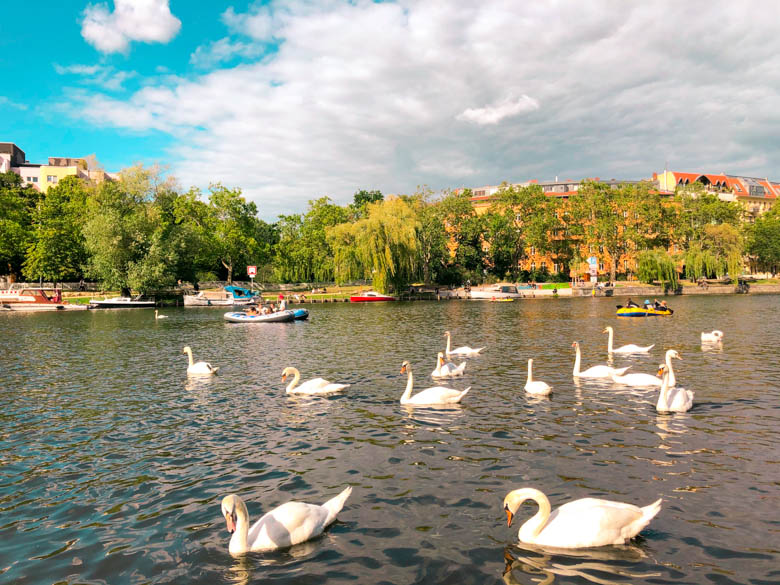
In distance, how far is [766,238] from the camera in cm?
11619

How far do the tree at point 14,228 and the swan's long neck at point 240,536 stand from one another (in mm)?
90729

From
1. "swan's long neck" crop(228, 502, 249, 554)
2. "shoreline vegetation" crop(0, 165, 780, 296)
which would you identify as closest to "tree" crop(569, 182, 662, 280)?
"shoreline vegetation" crop(0, 165, 780, 296)

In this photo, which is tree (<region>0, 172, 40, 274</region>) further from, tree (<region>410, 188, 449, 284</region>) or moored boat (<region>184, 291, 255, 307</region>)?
tree (<region>410, 188, 449, 284</region>)

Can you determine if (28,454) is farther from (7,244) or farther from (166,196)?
(7,244)

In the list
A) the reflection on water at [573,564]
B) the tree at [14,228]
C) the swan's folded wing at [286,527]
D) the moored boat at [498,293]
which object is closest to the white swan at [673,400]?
the reflection on water at [573,564]

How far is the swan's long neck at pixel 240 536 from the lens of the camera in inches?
268

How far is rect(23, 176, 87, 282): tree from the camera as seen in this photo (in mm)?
76312

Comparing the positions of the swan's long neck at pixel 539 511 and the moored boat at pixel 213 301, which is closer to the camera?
the swan's long neck at pixel 539 511

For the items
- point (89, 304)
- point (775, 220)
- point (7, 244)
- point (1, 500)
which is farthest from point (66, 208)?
point (775, 220)

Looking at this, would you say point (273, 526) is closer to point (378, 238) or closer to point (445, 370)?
point (445, 370)

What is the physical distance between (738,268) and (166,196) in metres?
98.1

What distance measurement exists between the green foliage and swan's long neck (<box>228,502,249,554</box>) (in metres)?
94.0

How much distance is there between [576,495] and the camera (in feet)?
27.5

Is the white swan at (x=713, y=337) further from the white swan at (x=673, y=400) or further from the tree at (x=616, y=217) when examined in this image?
the tree at (x=616, y=217)
